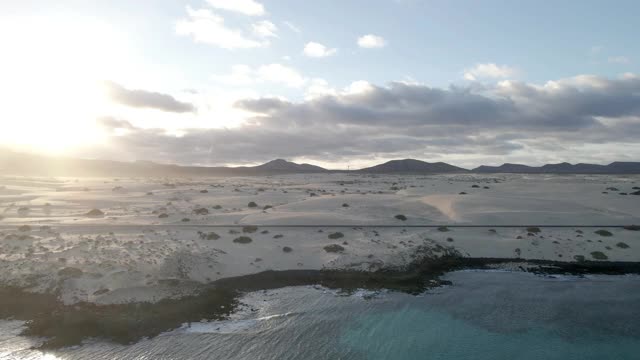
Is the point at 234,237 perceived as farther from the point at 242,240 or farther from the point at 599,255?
the point at 599,255

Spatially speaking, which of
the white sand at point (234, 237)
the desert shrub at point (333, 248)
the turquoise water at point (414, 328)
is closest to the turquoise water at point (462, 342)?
the turquoise water at point (414, 328)

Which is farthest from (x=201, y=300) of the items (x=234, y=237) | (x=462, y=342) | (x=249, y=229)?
(x=249, y=229)

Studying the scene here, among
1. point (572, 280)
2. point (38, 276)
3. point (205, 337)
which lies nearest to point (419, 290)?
point (572, 280)

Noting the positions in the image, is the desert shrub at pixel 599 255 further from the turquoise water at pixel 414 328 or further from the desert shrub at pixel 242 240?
the desert shrub at pixel 242 240

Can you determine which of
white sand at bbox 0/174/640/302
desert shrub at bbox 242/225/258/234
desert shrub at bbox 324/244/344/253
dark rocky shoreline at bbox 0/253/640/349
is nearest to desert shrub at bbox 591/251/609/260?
white sand at bbox 0/174/640/302

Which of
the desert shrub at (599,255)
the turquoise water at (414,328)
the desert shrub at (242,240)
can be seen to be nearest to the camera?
the turquoise water at (414,328)

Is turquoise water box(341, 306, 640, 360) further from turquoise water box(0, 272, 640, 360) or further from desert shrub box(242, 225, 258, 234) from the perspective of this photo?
desert shrub box(242, 225, 258, 234)
